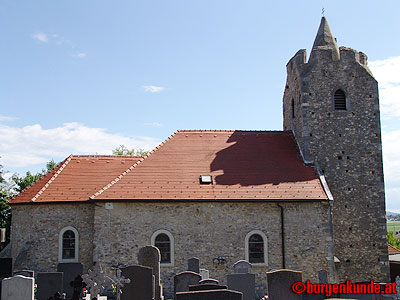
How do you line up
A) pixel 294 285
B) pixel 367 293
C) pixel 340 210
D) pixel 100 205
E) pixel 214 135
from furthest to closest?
pixel 214 135 → pixel 340 210 → pixel 100 205 → pixel 367 293 → pixel 294 285

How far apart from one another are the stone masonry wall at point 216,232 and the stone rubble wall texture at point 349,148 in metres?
2.63

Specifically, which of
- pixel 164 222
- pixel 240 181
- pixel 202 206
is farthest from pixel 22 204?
pixel 240 181

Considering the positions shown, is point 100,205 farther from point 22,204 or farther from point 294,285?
point 294,285

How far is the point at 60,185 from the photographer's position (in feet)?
61.5

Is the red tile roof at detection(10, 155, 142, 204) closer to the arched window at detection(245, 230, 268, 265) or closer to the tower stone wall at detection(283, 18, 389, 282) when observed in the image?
the arched window at detection(245, 230, 268, 265)

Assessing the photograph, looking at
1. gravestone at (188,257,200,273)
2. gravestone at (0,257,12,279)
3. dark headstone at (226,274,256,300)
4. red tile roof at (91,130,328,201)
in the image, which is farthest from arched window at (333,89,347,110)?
gravestone at (0,257,12,279)

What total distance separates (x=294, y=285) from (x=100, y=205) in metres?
9.50

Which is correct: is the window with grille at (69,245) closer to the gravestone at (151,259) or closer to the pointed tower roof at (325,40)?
the gravestone at (151,259)

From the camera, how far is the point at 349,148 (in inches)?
803

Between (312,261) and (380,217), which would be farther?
(380,217)

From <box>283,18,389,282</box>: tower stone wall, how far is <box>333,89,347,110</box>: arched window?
202mm

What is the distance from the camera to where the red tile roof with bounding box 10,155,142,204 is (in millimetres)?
18156

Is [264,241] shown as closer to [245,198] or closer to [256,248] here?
[256,248]

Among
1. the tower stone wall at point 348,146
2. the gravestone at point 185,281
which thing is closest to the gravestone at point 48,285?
the gravestone at point 185,281
